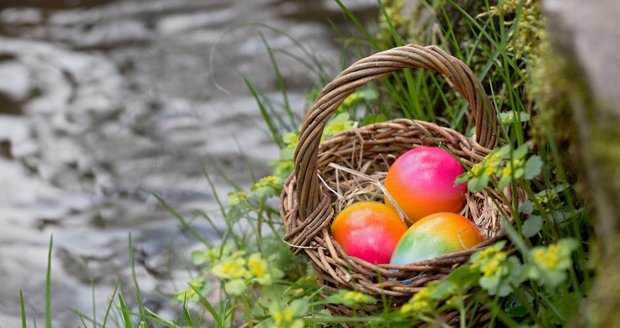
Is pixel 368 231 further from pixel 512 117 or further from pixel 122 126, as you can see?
pixel 122 126

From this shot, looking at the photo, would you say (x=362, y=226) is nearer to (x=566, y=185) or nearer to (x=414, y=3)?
(x=566, y=185)

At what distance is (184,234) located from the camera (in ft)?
10.2

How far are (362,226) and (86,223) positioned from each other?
1626 mm

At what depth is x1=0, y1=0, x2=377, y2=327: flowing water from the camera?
3.01m

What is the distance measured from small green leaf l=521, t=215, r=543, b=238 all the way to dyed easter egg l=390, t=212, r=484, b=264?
15 cm

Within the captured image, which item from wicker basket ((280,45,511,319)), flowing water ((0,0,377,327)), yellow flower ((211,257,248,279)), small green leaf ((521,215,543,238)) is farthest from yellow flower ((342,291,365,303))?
flowing water ((0,0,377,327))

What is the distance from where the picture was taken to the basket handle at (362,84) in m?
1.82

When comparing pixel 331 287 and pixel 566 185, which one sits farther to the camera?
pixel 331 287

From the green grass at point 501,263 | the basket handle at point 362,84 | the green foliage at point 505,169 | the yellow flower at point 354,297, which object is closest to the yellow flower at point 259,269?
the green grass at point 501,263

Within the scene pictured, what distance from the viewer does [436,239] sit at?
1.81 m

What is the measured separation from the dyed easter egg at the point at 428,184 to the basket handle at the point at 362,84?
18cm

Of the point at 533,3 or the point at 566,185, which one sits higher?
the point at 533,3

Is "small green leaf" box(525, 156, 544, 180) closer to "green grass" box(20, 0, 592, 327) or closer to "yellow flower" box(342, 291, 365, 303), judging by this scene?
"green grass" box(20, 0, 592, 327)

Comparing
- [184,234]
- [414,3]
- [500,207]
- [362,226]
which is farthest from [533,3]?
[184,234]
